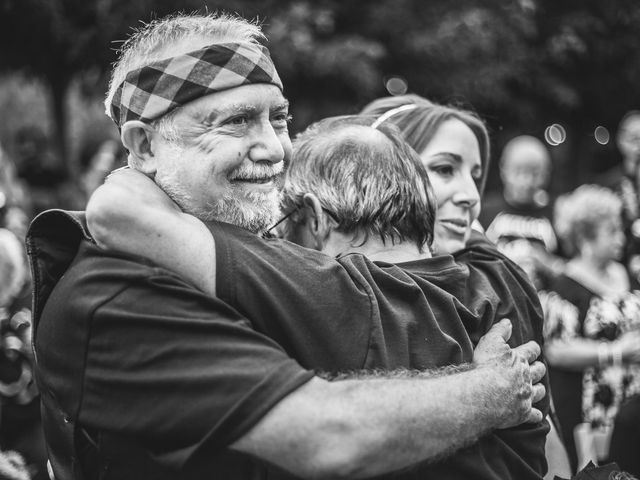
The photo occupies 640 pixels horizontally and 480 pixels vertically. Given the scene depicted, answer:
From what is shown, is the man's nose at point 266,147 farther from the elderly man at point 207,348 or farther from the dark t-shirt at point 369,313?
the dark t-shirt at point 369,313

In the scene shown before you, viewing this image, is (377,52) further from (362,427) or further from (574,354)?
(362,427)

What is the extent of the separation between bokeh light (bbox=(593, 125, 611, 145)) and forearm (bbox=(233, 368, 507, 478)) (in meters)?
12.7

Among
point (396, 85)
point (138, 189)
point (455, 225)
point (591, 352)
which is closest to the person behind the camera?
point (138, 189)

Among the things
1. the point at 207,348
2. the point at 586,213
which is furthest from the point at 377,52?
the point at 207,348

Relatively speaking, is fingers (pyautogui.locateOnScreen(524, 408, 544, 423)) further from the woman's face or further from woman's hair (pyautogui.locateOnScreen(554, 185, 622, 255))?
woman's hair (pyautogui.locateOnScreen(554, 185, 622, 255))

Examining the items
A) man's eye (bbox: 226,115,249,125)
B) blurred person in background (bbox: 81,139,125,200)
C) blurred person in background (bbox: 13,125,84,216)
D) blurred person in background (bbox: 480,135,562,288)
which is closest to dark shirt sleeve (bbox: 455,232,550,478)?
man's eye (bbox: 226,115,249,125)

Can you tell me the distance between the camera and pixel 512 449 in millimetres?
2275

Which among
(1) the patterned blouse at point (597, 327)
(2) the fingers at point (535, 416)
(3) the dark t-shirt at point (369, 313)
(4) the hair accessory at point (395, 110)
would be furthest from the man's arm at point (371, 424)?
(1) the patterned blouse at point (597, 327)

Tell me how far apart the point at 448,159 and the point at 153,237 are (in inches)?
58.2

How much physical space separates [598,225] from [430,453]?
4.28 metres

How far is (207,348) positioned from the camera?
1808mm

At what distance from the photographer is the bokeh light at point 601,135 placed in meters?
13.8

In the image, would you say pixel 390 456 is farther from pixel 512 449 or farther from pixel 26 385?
pixel 26 385

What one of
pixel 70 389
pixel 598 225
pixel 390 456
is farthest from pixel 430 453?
pixel 598 225
